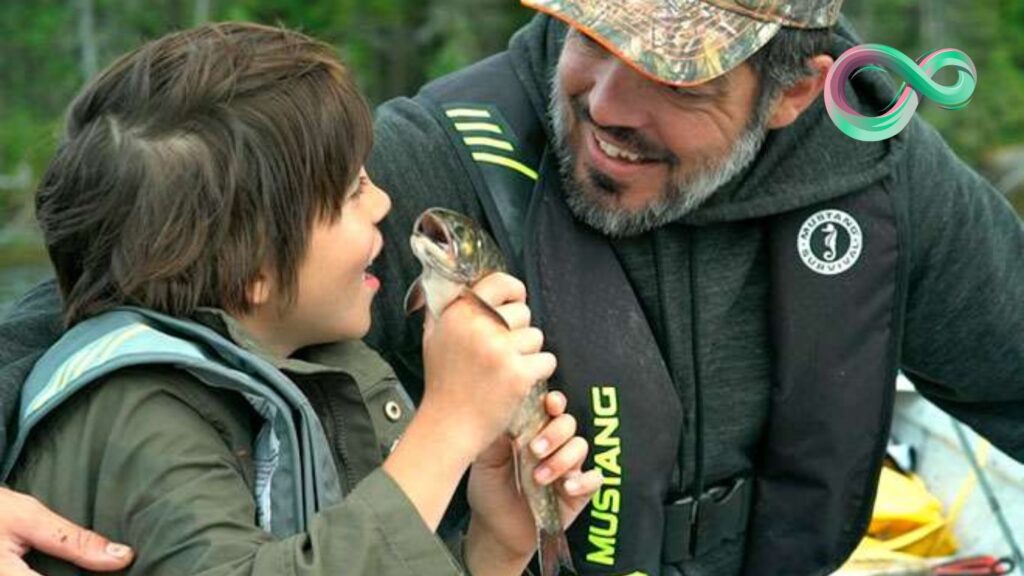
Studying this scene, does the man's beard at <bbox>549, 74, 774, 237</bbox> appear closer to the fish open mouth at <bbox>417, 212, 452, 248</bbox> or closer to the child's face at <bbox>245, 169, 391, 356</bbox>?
the child's face at <bbox>245, 169, 391, 356</bbox>

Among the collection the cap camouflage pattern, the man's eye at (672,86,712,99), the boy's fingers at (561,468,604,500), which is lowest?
the boy's fingers at (561,468,604,500)

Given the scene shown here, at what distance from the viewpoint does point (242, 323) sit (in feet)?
7.29

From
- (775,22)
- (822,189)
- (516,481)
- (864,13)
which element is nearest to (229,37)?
(516,481)

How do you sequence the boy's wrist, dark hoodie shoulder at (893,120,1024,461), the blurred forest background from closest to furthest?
the boy's wrist → dark hoodie shoulder at (893,120,1024,461) → the blurred forest background

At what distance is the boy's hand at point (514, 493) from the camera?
2.35 metres

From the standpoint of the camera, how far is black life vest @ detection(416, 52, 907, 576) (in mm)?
2801

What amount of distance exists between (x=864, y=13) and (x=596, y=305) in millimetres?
8028

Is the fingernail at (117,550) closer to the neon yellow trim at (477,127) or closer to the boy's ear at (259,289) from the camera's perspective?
the boy's ear at (259,289)

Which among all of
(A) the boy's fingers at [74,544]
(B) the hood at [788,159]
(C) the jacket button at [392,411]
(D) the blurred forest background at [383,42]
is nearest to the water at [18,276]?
(D) the blurred forest background at [383,42]

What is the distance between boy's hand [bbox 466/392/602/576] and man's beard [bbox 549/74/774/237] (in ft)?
1.70

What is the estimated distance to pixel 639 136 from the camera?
9.20 feet

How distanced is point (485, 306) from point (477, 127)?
82 centimetres

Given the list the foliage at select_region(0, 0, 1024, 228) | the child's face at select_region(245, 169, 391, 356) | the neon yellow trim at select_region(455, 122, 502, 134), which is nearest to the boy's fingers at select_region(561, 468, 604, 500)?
the child's face at select_region(245, 169, 391, 356)

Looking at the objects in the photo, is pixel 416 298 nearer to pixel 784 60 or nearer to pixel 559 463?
pixel 559 463
